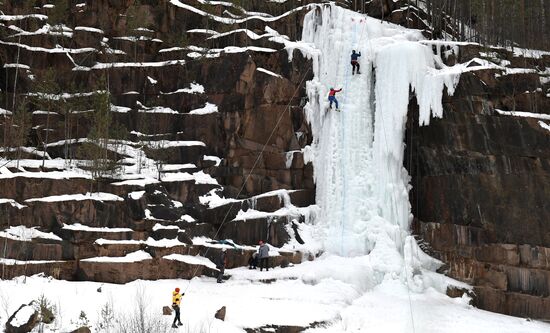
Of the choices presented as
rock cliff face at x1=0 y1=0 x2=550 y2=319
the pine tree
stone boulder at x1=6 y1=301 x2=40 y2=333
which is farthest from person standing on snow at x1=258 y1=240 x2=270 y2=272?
the pine tree

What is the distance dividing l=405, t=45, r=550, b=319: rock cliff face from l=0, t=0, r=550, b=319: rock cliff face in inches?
2.0

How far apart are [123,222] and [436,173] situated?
12480 mm

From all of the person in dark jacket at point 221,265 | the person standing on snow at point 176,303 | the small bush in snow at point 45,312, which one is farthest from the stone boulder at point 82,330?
the person in dark jacket at point 221,265

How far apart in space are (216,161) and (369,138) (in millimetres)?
6760

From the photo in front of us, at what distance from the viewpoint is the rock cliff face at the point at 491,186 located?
19.0 metres

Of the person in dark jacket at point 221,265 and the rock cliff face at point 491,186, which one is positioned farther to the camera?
the person in dark jacket at point 221,265

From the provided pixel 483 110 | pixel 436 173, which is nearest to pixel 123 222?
pixel 436 173

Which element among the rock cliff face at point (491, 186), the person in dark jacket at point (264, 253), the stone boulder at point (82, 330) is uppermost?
the rock cliff face at point (491, 186)

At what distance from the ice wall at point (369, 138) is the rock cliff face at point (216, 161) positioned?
27.4 inches

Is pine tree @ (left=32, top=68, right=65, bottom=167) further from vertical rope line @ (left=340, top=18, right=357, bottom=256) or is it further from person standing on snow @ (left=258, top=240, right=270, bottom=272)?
vertical rope line @ (left=340, top=18, right=357, bottom=256)

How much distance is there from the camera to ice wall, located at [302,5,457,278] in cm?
2084

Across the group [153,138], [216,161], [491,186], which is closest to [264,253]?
[216,161]

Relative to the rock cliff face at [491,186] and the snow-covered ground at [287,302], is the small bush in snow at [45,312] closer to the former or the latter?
the snow-covered ground at [287,302]

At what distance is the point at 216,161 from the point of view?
2358 cm
